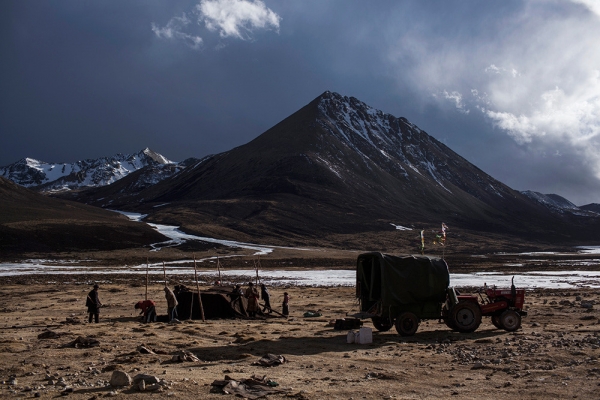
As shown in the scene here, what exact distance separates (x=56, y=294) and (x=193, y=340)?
23.2m

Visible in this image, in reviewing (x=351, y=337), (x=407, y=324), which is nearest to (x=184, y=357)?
(x=351, y=337)

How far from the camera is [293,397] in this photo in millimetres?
10305

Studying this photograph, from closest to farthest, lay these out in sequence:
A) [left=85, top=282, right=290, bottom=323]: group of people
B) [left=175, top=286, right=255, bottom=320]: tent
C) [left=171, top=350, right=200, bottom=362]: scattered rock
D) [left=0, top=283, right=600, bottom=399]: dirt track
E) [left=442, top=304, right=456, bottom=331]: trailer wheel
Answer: [left=0, top=283, right=600, bottom=399]: dirt track, [left=171, top=350, right=200, bottom=362]: scattered rock, [left=442, top=304, right=456, bottom=331]: trailer wheel, [left=85, top=282, right=290, bottom=323]: group of people, [left=175, top=286, right=255, bottom=320]: tent

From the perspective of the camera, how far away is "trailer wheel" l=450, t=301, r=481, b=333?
19.5m

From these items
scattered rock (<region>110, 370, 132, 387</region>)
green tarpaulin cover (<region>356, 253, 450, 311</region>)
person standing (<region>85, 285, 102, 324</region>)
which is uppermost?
green tarpaulin cover (<region>356, 253, 450, 311</region>)

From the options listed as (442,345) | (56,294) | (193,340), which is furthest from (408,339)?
(56,294)

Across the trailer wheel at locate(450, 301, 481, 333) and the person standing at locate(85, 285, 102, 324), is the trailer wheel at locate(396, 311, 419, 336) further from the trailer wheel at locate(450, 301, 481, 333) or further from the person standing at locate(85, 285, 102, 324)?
the person standing at locate(85, 285, 102, 324)

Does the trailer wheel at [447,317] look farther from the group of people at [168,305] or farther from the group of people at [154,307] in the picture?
the group of people at [154,307]

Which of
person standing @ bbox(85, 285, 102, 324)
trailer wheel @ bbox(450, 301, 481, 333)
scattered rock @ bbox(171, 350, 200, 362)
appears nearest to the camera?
scattered rock @ bbox(171, 350, 200, 362)

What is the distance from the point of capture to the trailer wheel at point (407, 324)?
1898 centimetres

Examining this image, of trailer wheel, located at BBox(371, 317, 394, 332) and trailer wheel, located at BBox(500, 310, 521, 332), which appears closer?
trailer wheel, located at BBox(500, 310, 521, 332)

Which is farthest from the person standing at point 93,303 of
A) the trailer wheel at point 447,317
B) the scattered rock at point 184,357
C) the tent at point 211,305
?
the trailer wheel at point 447,317

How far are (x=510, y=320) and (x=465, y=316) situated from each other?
1.78m

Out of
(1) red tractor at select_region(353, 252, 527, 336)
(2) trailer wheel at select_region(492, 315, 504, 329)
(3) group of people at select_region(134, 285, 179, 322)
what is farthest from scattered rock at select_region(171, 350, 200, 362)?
(2) trailer wheel at select_region(492, 315, 504, 329)
